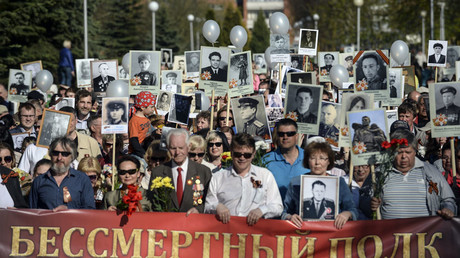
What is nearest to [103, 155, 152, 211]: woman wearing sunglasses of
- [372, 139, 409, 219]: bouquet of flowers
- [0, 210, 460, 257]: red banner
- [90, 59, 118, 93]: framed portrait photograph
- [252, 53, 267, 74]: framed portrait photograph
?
[0, 210, 460, 257]: red banner

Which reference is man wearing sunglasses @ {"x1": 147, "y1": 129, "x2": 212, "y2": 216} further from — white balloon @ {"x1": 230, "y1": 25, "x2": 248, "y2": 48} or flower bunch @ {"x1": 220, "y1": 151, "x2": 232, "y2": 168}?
white balloon @ {"x1": 230, "y1": 25, "x2": 248, "y2": 48}

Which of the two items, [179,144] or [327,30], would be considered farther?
[327,30]

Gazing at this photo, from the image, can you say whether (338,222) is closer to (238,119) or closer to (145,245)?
(145,245)

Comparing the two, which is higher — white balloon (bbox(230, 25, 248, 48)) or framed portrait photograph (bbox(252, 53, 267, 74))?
white balloon (bbox(230, 25, 248, 48))

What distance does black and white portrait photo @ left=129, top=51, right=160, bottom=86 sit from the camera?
45.1 ft

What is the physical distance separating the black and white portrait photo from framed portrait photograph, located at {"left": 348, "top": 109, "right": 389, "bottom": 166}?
611 centimetres

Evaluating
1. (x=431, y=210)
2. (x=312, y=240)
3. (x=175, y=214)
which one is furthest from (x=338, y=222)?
(x=175, y=214)

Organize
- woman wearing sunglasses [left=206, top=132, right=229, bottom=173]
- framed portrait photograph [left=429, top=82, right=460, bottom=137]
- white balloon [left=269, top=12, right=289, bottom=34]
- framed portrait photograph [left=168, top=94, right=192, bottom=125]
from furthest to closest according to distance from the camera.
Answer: white balloon [left=269, top=12, right=289, bottom=34] → framed portrait photograph [left=168, top=94, right=192, bottom=125] → woman wearing sunglasses [left=206, top=132, right=229, bottom=173] → framed portrait photograph [left=429, top=82, right=460, bottom=137]

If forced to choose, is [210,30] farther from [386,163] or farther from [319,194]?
[319,194]

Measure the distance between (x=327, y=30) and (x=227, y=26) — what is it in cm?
782

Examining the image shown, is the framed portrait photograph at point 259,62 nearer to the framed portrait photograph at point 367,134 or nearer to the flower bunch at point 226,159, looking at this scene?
the flower bunch at point 226,159

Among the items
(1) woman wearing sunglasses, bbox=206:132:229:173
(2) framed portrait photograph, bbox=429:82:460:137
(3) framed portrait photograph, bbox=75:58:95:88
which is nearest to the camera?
(2) framed portrait photograph, bbox=429:82:460:137

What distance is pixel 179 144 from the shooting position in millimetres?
7777

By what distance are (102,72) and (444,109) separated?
8160 mm
